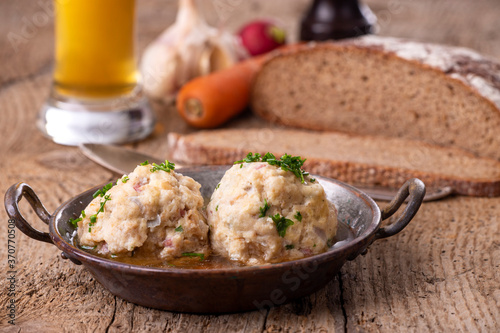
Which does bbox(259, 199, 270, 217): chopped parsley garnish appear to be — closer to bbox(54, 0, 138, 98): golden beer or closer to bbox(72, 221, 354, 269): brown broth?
bbox(72, 221, 354, 269): brown broth

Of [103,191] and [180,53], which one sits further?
[180,53]

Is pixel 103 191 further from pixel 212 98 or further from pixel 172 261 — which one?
pixel 212 98

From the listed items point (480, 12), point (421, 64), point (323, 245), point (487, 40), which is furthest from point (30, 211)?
point (480, 12)

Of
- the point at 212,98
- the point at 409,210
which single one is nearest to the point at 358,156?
the point at 212,98

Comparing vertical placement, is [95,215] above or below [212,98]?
above

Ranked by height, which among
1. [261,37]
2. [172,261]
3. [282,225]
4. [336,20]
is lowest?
[261,37]

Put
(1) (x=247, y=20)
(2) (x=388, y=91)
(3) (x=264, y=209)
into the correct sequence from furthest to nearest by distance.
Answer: (1) (x=247, y=20)
(2) (x=388, y=91)
(3) (x=264, y=209)
